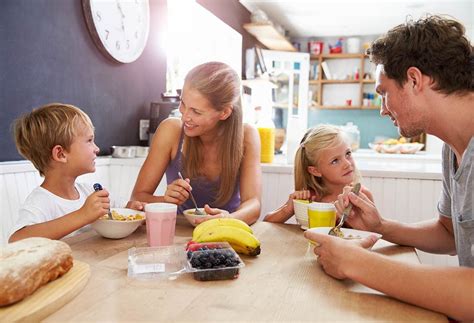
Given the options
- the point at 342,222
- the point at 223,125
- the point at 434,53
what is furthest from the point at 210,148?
the point at 434,53

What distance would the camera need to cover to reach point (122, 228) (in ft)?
4.09

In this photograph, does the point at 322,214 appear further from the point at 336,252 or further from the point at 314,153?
the point at 314,153

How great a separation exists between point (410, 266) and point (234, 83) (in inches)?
45.4

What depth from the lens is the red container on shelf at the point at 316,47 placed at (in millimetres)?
7357

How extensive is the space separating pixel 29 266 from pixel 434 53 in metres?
1.11

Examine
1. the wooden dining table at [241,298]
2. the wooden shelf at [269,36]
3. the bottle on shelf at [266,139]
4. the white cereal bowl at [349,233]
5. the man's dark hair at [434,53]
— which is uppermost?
the wooden shelf at [269,36]

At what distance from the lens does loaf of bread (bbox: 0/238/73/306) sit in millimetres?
724

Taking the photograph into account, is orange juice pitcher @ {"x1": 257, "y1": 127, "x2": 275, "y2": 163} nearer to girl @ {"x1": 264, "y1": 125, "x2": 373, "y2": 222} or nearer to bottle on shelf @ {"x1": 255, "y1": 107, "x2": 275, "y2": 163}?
bottle on shelf @ {"x1": 255, "y1": 107, "x2": 275, "y2": 163}

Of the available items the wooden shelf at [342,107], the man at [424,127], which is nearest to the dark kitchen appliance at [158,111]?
the man at [424,127]

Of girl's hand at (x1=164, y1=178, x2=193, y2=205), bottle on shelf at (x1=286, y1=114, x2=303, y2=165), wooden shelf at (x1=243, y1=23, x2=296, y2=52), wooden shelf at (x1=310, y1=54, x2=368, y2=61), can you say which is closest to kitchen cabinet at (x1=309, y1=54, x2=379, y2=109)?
wooden shelf at (x1=310, y1=54, x2=368, y2=61)

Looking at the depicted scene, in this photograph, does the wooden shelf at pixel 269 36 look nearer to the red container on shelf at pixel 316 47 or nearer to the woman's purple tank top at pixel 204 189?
the red container on shelf at pixel 316 47

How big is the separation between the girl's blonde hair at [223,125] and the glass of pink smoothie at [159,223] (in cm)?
67

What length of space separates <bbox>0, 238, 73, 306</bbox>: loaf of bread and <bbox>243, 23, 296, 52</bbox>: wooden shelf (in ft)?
15.8

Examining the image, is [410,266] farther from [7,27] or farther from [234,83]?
[7,27]
